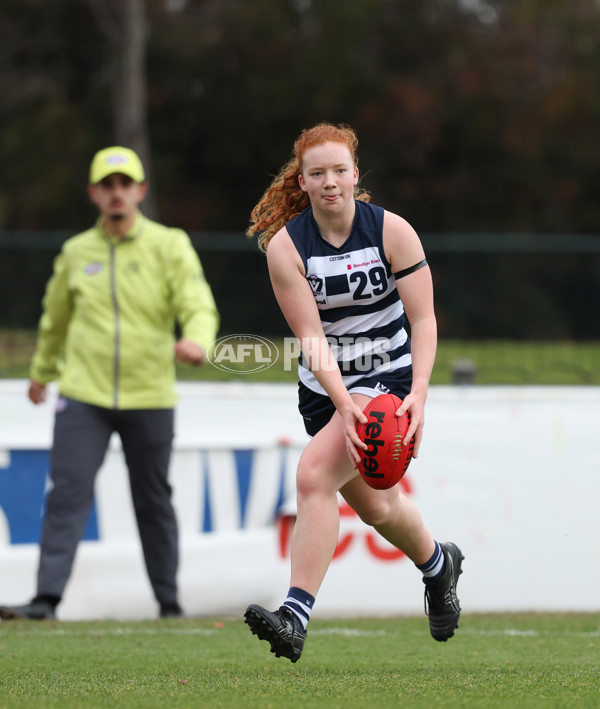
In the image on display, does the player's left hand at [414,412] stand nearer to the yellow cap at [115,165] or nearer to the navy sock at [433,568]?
the navy sock at [433,568]

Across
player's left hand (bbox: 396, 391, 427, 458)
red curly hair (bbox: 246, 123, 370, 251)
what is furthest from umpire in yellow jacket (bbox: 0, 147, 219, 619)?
player's left hand (bbox: 396, 391, 427, 458)

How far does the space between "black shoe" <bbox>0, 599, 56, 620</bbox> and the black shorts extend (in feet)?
7.36

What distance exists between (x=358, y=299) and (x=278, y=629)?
1.22 meters

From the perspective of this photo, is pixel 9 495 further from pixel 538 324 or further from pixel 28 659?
pixel 538 324

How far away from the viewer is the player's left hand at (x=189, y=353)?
5934 mm

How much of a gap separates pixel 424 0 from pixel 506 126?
4350 mm

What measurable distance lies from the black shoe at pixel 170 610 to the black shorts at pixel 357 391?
7.42ft

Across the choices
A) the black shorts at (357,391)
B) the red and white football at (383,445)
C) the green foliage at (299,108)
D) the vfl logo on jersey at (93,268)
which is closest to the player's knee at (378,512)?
the red and white football at (383,445)

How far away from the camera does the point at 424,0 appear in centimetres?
3180

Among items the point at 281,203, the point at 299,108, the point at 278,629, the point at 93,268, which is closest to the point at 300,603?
the point at 278,629

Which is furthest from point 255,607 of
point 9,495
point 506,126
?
point 506,126

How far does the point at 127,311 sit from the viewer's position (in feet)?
21.3

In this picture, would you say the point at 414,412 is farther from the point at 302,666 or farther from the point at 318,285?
the point at 302,666

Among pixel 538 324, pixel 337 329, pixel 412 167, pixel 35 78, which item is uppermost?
pixel 35 78
